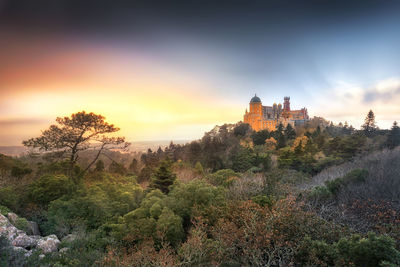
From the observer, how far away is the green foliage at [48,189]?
10.1m

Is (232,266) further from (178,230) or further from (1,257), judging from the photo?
(1,257)

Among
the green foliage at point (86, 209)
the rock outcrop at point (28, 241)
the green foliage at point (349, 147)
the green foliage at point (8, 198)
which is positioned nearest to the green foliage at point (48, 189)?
the green foliage at point (86, 209)

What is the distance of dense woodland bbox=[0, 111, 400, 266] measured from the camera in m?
4.93

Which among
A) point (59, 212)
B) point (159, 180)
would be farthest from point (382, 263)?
point (159, 180)

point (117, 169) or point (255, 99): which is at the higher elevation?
point (255, 99)

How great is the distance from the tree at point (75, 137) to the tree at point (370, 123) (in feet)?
124

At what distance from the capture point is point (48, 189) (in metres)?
10.2

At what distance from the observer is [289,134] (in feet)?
116

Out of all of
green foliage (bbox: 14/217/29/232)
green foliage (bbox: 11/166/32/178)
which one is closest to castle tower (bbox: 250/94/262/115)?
green foliage (bbox: 11/166/32/178)

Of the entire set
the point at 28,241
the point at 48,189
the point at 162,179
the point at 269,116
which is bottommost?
the point at 28,241

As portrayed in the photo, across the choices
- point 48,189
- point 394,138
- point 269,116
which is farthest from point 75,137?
point 269,116

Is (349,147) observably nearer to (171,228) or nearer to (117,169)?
(171,228)

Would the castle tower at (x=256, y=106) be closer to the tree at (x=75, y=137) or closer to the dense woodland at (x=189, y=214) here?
the dense woodland at (x=189, y=214)

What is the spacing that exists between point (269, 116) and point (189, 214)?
53.4 metres
